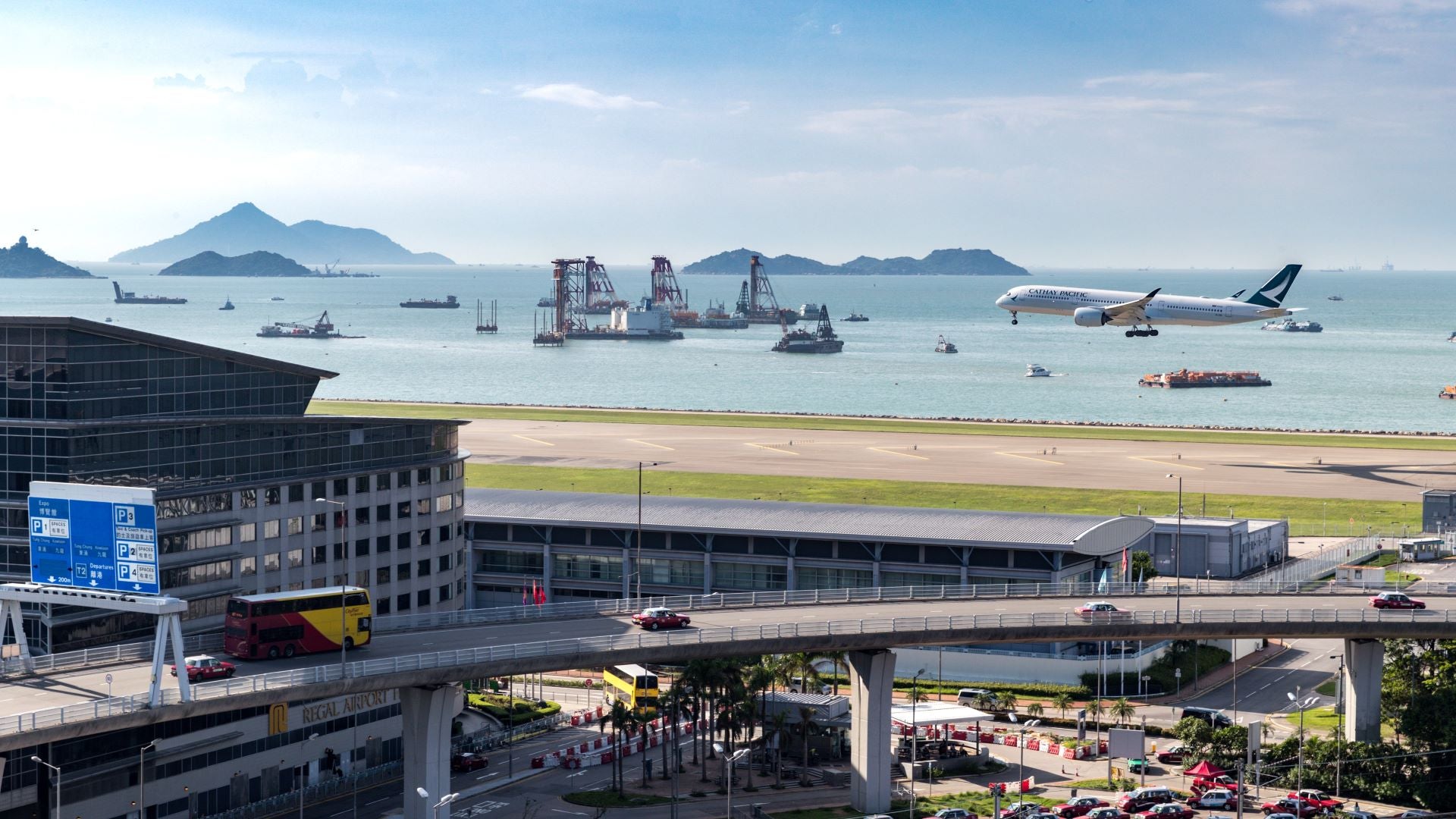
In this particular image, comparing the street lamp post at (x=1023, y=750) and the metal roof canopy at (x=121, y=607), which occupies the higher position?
the metal roof canopy at (x=121, y=607)

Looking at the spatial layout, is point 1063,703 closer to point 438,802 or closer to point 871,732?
point 871,732

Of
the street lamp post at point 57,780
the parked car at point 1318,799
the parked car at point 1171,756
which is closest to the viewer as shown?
the street lamp post at point 57,780

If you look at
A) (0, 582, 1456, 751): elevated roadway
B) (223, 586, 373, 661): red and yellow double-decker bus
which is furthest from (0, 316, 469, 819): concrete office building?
(0, 582, 1456, 751): elevated roadway

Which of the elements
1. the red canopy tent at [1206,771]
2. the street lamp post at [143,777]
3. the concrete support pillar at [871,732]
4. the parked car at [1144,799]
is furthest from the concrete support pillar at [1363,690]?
the street lamp post at [143,777]

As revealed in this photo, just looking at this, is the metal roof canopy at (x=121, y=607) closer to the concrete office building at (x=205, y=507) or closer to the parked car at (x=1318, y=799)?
the concrete office building at (x=205, y=507)

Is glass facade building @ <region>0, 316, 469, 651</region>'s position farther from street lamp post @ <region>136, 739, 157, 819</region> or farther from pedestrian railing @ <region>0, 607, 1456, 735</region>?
pedestrian railing @ <region>0, 607, 1456, 735</region>
